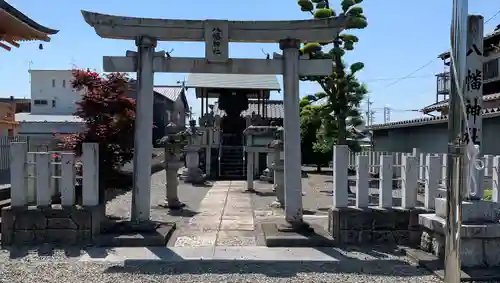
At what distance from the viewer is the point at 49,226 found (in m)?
7.12

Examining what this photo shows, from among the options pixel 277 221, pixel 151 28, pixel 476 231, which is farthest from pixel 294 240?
pixel 151 28

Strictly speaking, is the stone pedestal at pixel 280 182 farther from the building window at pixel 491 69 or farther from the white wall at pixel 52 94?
the white wall at pixel 52 94

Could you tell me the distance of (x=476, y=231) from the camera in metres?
5.89

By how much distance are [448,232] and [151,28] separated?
5.79 m

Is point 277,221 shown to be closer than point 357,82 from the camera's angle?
Yes

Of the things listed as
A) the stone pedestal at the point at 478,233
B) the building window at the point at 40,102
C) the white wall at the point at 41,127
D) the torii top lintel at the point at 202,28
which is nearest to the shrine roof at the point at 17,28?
the torii top lintel at the point at 202,28

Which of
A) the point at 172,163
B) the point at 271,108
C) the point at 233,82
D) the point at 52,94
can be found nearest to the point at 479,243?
the point at 172,163

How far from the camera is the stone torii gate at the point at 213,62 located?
7.60 meters

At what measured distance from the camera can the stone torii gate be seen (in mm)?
7602

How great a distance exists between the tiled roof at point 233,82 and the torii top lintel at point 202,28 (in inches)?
663

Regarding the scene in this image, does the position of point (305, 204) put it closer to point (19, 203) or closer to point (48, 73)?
point (19, 203)

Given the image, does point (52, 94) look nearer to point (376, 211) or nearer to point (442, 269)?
point (376, 211)

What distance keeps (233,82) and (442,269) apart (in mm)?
20548

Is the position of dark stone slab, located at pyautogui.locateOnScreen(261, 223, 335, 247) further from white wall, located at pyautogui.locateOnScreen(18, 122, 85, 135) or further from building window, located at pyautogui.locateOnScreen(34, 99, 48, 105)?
building window, located at pyautogui.locateOnScreen(34, 99, 48, 105)
